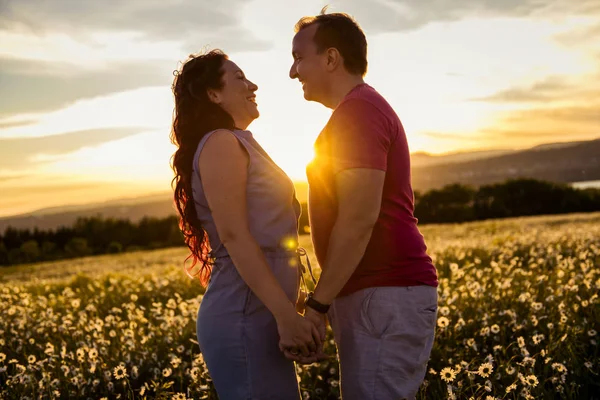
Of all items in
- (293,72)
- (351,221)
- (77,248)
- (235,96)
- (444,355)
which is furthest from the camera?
(77,248)

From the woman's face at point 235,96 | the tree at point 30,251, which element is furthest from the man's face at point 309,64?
the tree at point 30,251

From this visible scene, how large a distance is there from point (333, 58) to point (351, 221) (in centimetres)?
98

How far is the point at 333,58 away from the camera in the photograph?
3451mm

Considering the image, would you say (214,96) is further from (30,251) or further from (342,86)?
(30,251)

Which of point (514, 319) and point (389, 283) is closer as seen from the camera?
point (389, 283)

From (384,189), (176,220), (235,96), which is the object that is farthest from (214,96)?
(176,220)

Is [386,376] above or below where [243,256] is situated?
below

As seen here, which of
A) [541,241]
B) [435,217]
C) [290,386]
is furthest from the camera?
[435,217]

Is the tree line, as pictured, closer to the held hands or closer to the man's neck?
the man's neck

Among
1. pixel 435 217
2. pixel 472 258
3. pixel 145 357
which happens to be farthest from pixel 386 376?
pixel 435 217

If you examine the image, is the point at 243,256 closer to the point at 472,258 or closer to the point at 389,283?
the point at 389,283

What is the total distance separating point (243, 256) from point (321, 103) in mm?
1057

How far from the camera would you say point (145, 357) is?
706cm

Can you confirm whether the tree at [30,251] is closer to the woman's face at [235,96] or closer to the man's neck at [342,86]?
the woman's face at [235,96]
